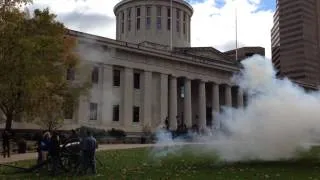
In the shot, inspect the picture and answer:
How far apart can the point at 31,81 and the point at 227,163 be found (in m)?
20.6

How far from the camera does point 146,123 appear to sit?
2926 inches

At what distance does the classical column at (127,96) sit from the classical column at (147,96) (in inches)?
107

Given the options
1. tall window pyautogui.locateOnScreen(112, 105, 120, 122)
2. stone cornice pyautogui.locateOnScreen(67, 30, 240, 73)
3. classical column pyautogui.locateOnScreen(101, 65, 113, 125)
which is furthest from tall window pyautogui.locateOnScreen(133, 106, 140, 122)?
stone cornice pyautogui.locateOnScreen(67, 30, 240, 73)

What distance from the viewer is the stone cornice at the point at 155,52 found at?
205ft

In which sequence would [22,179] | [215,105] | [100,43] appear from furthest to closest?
[215,105] → [100,43] → [22,179]

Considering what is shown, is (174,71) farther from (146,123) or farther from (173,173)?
(173,173)

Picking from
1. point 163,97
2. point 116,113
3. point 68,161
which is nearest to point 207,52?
point 163,97

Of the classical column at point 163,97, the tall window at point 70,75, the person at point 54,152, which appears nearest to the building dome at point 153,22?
the classical column at point 163,97

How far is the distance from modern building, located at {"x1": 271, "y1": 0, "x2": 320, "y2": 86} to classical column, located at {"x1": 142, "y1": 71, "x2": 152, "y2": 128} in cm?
2767

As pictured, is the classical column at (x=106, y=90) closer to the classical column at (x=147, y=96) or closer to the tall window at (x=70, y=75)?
the classical column at (x=147, y=96)

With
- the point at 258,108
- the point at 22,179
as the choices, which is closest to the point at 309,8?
the point at 258,108

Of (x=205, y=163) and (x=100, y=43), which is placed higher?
(x=100, y=43)

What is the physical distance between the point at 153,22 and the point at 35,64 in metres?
57.8

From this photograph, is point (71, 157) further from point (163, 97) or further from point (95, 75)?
point (163, 97)
